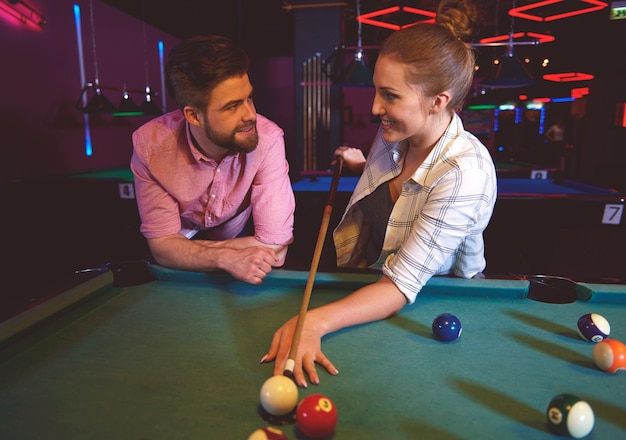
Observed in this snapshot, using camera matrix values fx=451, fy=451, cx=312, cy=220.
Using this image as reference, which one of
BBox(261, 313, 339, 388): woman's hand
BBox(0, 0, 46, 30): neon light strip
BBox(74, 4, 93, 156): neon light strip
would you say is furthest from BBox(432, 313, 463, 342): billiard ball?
BBox(74, 4, 93, 156): neon light strip

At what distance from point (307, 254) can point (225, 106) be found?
1788mm

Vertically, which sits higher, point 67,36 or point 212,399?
point 67,36

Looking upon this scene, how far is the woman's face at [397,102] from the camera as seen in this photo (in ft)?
4.62

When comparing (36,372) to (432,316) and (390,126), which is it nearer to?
(432,316)

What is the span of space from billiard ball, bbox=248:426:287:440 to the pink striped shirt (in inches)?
53.0

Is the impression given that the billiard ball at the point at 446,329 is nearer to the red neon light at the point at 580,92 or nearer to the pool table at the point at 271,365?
the pool table at the point at 271,365

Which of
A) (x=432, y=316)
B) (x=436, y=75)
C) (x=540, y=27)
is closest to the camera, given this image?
(x=432, y=316)

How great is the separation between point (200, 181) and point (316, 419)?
1.50 meters

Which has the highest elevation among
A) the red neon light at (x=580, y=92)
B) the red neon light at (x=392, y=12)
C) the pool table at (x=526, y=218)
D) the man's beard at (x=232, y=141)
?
the red neon light at (x=392, y=12)

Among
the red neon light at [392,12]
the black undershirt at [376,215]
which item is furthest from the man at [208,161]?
the red neon light at [392,12]

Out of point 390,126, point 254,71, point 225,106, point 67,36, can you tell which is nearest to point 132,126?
point 67,36

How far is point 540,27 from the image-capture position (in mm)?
6551

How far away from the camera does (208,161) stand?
2.04 metres

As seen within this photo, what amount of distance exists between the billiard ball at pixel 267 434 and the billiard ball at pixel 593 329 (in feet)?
2.71
